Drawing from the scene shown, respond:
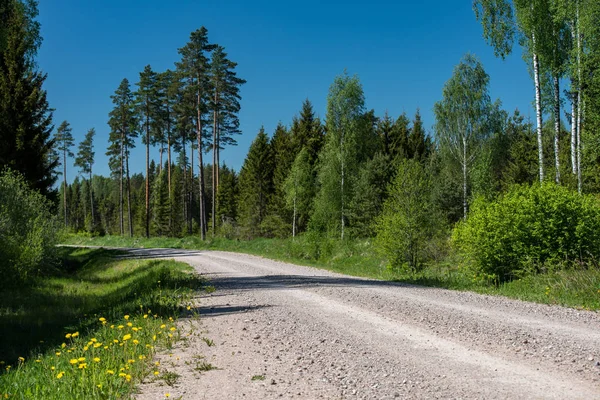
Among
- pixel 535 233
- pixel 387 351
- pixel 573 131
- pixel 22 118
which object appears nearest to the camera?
pixel 387 351

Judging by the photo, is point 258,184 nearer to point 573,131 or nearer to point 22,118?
point 22,118

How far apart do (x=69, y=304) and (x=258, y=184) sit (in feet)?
113

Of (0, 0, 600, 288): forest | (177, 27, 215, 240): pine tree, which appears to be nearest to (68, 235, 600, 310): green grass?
(0, 0, 600, 288): forest

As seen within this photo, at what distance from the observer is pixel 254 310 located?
9312mm

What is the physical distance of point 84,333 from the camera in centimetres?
889

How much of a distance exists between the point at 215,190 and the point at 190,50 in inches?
768

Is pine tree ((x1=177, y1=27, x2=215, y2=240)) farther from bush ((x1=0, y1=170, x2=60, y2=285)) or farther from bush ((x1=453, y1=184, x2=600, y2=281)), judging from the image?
bush ((x1=453, y1=184, x2=600, y2=281))

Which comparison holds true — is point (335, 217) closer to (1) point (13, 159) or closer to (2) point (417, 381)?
(1) point (13, 159)

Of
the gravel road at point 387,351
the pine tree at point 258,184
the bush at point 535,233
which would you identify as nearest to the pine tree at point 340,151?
the pine tree at point 258,184

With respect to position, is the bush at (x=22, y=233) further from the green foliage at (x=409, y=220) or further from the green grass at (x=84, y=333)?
the green foliage at (x=409, y=220)

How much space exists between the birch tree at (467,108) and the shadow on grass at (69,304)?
81.4ft

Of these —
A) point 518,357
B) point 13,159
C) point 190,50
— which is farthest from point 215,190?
point 518,357

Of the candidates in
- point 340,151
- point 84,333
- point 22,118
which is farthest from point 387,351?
point 340,151

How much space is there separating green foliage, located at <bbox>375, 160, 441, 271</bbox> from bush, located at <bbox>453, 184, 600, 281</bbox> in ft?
12.9
